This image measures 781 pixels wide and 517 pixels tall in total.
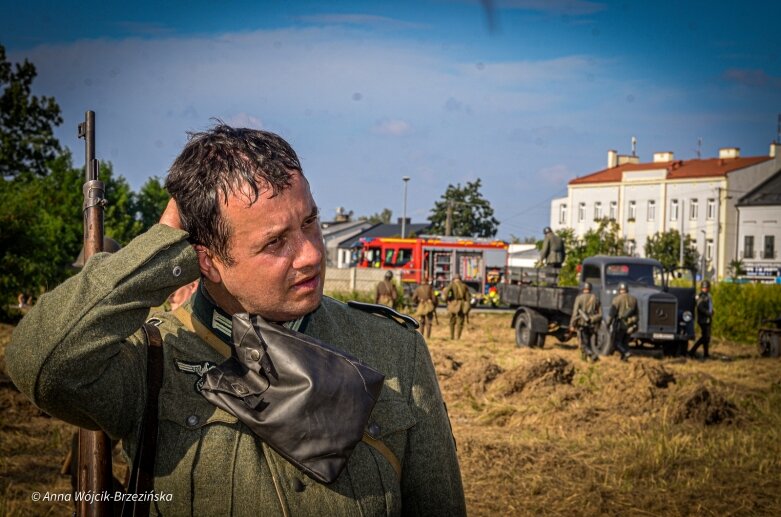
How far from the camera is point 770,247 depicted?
5712 centimetres

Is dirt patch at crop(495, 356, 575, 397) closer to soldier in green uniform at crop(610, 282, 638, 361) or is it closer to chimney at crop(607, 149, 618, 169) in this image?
soldier in green uniform at crop(610, 282, 638, 361)

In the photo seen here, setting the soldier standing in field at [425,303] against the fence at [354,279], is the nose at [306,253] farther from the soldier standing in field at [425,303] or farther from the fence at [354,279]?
the fence at [354,279]

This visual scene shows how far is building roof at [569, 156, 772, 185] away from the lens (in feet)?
204

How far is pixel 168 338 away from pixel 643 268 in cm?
1722

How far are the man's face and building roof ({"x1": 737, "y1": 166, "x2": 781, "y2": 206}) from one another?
2430 inches

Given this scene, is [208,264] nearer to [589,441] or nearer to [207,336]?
[207,336]

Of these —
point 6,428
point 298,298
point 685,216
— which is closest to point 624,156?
point 685,216

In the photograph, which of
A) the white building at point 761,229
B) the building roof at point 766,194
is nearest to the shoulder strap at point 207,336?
the white building at point 761,229

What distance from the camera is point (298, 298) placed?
1889 millimetres

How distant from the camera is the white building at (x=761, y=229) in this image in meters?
56.3

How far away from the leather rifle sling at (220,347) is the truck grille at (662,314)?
15659 mm

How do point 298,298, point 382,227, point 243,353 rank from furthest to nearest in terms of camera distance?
point 382,227, point 298,298, point 243,353

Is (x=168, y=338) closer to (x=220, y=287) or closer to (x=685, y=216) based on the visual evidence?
(x=220, y=287)

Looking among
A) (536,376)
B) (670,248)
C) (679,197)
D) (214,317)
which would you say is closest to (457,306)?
(536,376)
